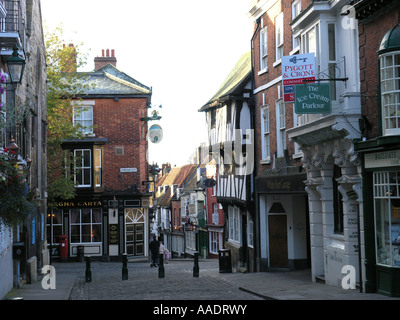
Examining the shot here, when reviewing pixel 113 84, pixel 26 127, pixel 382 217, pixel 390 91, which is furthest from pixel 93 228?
pixel 390 91

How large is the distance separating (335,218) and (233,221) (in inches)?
468

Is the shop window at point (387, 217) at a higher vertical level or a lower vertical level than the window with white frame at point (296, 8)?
lower

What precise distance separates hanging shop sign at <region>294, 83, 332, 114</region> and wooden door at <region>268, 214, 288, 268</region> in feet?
29.3

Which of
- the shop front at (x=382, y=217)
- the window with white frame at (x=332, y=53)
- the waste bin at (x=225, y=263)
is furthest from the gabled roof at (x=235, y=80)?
the shop front at (x=382, y=217)

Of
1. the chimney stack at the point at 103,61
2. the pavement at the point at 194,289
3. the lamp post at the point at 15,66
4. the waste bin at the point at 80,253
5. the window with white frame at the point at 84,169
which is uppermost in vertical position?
the chimney stack at the point at 103,61

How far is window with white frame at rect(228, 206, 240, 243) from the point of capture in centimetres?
2947

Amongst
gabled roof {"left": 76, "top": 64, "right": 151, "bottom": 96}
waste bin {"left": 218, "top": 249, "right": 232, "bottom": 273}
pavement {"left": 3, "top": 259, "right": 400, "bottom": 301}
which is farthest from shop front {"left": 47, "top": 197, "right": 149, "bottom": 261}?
waste bin {"left": 218, "top": 249, "right": 232, "bottom": 273}

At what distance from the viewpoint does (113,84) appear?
40188mm

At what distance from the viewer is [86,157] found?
38.7 meters

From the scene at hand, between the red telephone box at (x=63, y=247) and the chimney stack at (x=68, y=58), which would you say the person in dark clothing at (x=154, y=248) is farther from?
the chimney stack at (x=68, y=58)

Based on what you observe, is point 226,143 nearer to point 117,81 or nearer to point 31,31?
point 31,31

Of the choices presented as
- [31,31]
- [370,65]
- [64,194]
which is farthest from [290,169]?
[64,194]

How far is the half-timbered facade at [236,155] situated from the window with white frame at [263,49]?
1.30 metres

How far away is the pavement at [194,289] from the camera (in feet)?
54.7
